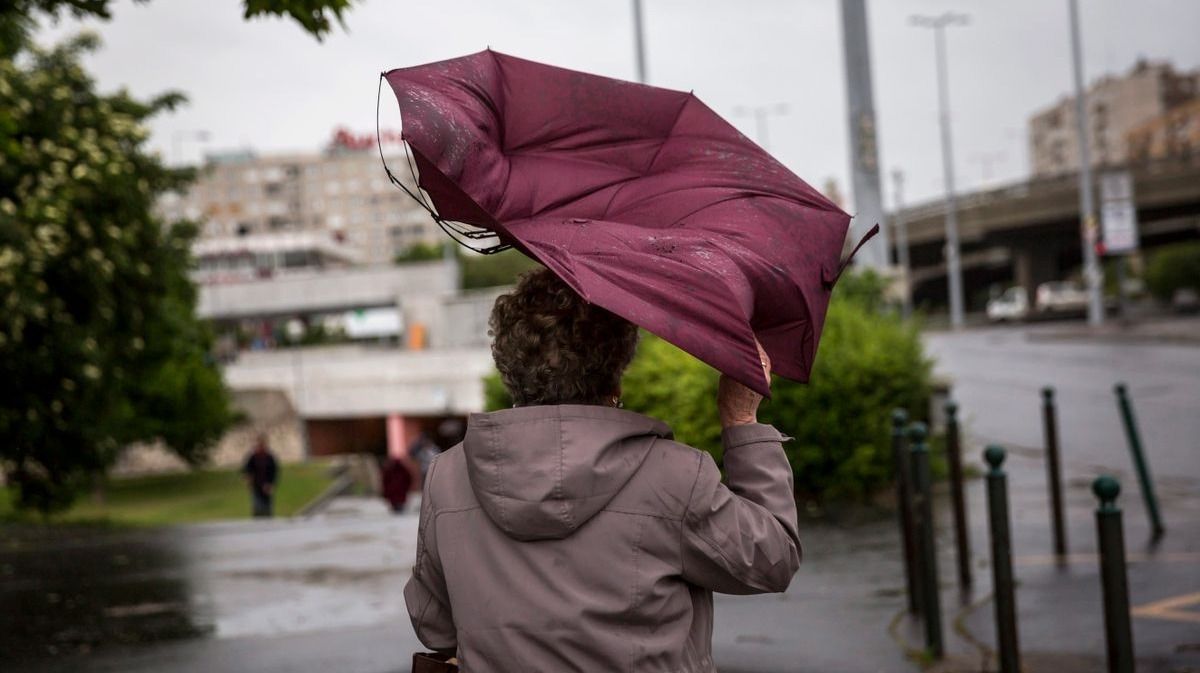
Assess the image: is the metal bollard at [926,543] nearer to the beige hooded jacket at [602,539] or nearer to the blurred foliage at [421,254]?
the beige hooded jacket at [602,539]

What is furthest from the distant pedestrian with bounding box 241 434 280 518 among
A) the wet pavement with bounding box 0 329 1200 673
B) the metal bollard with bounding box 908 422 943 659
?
the metal bollard with bounding box 908 422 943 659

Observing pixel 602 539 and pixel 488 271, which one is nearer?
pixel 602 539

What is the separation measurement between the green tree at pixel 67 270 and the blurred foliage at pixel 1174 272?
43075mm

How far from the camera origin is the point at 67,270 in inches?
625

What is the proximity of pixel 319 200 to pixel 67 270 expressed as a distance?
527 feet

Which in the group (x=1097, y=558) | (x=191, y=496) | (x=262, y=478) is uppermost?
(x=1097, y=558)

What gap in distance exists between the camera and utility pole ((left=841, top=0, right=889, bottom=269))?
48.7 ft

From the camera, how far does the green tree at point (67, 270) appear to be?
46.8 ft

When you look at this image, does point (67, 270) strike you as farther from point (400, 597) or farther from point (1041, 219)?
point (1041, 219)

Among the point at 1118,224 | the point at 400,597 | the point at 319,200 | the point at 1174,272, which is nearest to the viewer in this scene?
the point at 400,597

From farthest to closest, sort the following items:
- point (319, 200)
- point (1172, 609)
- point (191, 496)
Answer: point (319, 200) < point (191, 496) < point (1172, 609)

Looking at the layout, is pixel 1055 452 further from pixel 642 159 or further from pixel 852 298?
pixel 642 159

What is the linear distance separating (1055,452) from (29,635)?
6.49 m

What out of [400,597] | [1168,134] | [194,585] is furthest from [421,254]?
[400,597]
